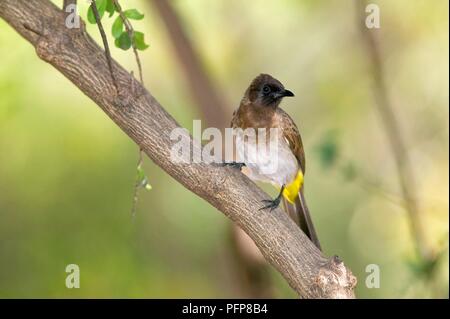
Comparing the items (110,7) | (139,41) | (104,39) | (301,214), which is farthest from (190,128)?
(104,39)

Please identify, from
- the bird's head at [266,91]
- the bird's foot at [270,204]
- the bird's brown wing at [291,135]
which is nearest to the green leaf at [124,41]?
the bird's foot at [270,204]

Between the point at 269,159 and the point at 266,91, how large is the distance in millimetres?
350

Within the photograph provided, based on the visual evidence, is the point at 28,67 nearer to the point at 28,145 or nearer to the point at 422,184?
the point at 28,145

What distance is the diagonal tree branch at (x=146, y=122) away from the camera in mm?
2889

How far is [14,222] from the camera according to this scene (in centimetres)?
640

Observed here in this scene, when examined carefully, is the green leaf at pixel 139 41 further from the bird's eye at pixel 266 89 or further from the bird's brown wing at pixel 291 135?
the bird's brown wing at pixel 291 135

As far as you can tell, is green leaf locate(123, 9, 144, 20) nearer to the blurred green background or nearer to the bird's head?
the bird's head

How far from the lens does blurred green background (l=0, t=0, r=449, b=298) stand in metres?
6.04

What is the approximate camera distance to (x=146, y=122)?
9.53 feet

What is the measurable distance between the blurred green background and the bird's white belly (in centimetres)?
162

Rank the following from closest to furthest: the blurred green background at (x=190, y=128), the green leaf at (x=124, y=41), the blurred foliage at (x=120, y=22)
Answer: the blurred foliage at (x=120, y=22)
the green leaf at (x=124, y=41)
the blurred green background at (x=190, y=128)

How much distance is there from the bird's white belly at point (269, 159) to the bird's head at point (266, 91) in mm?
196

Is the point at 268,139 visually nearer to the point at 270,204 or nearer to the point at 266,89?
the point at 266,89

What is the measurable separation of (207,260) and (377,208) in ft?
5.52
